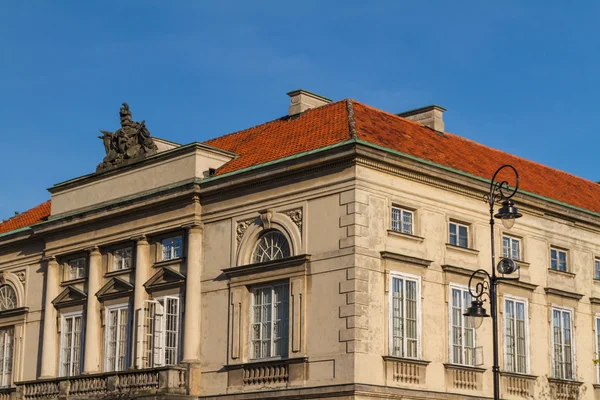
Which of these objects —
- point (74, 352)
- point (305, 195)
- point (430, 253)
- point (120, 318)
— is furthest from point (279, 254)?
point (74, 352)

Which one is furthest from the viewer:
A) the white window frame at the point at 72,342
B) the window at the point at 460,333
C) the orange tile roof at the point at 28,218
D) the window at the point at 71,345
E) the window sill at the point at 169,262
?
the orange tile roof at the point at 28,218

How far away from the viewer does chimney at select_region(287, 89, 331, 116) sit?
44375mm

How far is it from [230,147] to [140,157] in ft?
11.8

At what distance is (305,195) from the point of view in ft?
124

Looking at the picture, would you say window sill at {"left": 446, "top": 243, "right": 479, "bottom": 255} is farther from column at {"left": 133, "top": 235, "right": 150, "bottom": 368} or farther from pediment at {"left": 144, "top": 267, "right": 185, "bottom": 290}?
column at {"left": 133, "top": 235, "right": 150, "bottom": 368}

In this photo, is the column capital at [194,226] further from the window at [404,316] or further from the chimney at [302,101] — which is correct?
the window at [404,316]

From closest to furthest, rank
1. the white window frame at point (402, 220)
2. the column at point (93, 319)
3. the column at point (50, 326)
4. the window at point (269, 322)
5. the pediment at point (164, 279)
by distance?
the white window frame at point (402, 220) < the window at point (269, 322) < the pediment at point (164, 279) < the column at point (93, 319) < the column at point (50, 326)

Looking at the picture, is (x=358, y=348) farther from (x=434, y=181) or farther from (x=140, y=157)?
(x=140, y=157)


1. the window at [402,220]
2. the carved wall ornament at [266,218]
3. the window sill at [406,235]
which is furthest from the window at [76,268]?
the window sill at [406,235]

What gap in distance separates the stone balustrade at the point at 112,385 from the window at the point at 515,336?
36.4ft

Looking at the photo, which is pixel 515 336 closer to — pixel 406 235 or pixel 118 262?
pixel 406 235

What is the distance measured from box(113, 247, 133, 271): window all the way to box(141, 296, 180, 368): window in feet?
9.00

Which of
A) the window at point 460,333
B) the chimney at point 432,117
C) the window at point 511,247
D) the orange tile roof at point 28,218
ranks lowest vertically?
the window at point 460,333

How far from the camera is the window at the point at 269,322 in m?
37.7
